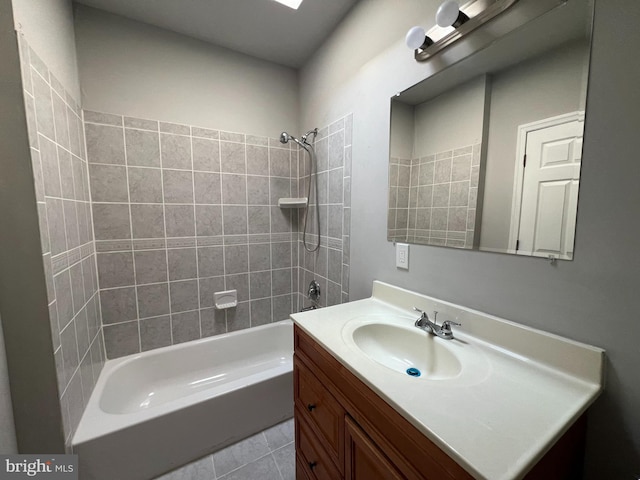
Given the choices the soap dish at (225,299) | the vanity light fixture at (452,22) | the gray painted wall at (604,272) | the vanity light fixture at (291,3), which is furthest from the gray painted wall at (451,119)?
the soap dish at (225,299)

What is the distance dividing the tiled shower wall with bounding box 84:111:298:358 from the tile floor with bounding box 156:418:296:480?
79 centimetres

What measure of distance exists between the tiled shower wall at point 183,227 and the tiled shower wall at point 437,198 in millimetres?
1137

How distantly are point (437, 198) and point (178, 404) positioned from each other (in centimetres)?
164

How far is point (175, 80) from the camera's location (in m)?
1.66

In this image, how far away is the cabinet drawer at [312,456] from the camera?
858 millimetres

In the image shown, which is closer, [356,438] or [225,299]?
[356,438]

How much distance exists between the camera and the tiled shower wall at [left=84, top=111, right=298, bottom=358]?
1557mm

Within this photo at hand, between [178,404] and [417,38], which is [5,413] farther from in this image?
Answer: [417,38]

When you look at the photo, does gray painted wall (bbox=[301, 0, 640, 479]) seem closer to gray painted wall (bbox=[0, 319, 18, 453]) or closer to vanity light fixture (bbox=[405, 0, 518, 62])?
vanity light fixture (bbox=[405, 0, 518, 62])

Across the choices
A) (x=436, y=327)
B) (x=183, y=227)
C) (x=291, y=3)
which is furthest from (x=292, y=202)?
(x=436, y=327)

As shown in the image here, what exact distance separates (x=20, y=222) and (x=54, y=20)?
1.01m

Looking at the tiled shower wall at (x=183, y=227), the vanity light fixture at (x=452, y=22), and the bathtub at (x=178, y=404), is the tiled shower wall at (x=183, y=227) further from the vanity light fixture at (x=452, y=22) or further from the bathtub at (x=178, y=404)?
the vanity light fixture at (x=452, y=22)

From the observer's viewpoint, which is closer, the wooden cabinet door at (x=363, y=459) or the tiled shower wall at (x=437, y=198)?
the wooden cabinet door at (x=363, y=459)

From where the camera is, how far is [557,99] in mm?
716
